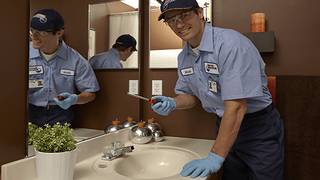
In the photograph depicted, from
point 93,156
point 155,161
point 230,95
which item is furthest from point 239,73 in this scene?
point 93,156

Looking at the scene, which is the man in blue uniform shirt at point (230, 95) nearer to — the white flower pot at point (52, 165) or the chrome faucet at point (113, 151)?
the chrome faucet at point (113, 151)

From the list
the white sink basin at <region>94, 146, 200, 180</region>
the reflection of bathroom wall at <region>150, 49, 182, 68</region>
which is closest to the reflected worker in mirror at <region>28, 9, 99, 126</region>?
the white sink basin at <region>94, 146, 200, 180</region>

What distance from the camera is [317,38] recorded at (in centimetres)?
141

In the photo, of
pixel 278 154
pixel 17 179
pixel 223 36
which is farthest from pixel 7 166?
pixel 278 154

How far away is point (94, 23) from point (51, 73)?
0.40m

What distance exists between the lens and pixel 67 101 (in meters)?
1.14

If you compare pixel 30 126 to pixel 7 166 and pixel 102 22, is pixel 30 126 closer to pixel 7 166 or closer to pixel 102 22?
pixel 7 166

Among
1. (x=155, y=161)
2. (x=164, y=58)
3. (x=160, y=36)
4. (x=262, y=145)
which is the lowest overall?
(x=155, y=161)

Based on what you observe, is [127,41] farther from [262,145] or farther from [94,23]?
[262,145]

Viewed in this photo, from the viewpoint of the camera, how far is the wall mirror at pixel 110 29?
4.49ft

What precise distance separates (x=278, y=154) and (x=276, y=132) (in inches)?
4.0

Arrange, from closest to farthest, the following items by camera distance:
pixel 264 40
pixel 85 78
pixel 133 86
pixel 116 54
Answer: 1. pixel 85 78
2. pixel 264 40
3. pixel 116 54
4. pixel 133 86

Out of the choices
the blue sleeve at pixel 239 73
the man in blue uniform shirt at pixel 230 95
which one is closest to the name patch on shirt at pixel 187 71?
the man in blue uniform shirt at pixel 230 95

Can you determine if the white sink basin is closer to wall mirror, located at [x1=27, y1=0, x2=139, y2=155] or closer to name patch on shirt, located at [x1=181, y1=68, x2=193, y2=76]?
wall mirror, located at [x1=27, y1=0, x2=139, y2=155]
